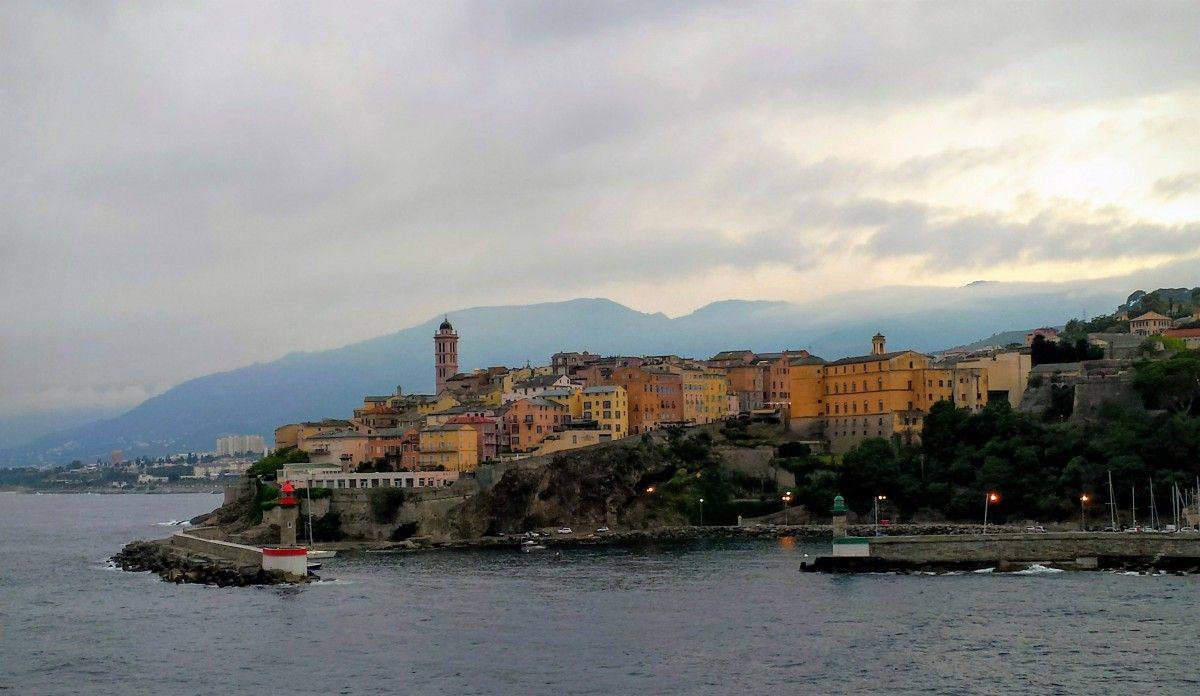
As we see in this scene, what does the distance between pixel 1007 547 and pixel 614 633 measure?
2029cm

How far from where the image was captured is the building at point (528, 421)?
87.5 m

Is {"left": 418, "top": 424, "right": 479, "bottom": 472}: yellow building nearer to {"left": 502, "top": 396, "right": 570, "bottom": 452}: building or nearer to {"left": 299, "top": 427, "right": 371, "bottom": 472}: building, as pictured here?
{"left": 502, "top": 396, "right": 570, "bottom": 452}: building

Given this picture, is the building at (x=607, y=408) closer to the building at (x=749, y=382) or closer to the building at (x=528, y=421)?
the building at (x=528, y=421)

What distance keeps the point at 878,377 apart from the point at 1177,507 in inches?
988

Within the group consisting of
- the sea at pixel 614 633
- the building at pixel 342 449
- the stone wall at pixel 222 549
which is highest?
the building at pixel 342 449

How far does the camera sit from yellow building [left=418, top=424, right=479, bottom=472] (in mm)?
83750

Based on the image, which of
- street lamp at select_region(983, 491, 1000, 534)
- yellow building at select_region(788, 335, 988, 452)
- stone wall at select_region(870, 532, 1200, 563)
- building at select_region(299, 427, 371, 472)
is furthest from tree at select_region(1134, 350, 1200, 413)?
building at select_region(299, 427, 371, 472)

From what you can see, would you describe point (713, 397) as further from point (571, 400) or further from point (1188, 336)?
point (1188, 336)

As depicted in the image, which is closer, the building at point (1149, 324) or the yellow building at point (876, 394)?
the yellow building at point (876, 394)

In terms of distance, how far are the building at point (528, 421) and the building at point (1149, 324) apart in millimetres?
48564

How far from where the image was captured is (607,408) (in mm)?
91062

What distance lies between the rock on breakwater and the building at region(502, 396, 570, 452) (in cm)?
2280

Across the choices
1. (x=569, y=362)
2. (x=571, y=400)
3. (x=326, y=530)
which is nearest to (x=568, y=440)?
(x=571, y=400)

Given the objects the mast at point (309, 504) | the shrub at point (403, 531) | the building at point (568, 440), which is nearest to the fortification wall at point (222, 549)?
the mast at point (309, 504)
